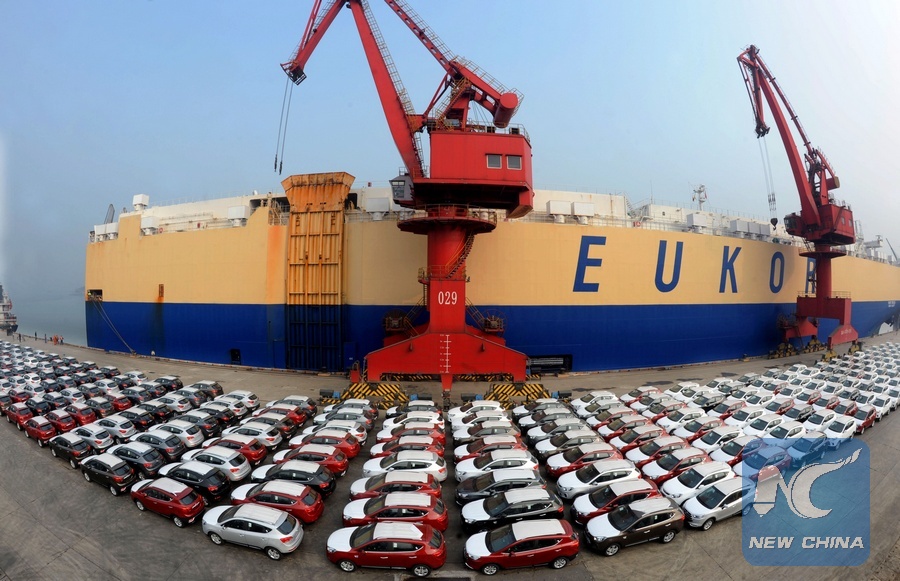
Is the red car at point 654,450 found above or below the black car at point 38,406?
above

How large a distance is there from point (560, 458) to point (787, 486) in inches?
279

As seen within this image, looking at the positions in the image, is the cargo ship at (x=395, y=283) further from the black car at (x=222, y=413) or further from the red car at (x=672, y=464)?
the red car at (x=672, y=464)

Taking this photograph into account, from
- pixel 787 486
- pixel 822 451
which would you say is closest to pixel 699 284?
pixel 822 451

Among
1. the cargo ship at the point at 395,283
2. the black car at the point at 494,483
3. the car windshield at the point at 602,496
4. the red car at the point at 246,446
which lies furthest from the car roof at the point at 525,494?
the cargo ship at the point at 395,283

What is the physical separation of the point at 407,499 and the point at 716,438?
12.2 m

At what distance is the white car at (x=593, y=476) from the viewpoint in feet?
40.0

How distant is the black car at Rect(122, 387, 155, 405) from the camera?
21.5m

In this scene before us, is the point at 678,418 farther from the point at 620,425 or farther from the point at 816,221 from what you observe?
the point at 816,221

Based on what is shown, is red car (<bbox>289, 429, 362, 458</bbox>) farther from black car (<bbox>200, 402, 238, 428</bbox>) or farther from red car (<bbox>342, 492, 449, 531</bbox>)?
black car (<bbox>200, 402, 238, 428</bbox>)

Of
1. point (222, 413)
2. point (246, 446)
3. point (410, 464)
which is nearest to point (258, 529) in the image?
point (410, 464)

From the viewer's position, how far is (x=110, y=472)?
13.0 metres

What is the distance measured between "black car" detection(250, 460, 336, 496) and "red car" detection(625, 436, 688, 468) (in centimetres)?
1043

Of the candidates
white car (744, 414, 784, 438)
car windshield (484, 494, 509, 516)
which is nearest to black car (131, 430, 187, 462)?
car windshield (484, 494, 509, 516)

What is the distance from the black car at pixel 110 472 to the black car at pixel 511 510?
11028mm
